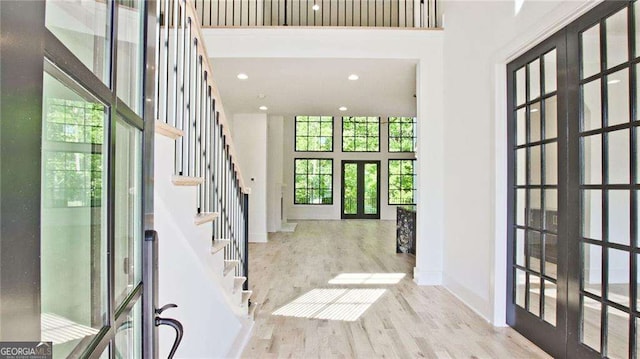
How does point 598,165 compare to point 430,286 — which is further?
point 430,286

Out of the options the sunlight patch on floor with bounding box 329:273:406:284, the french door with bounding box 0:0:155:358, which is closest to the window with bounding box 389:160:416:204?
the sunlight patch on floor with bounding box 329:273:406:284

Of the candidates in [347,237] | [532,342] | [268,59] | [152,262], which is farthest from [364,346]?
[347,237]

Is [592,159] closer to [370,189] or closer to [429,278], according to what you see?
[429,278]

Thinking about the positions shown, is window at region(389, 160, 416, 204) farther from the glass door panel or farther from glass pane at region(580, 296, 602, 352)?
glass pane at region(580, 296, 602, 352)

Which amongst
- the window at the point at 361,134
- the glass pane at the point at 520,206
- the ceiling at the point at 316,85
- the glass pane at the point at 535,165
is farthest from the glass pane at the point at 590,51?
the window at the point at 361,134

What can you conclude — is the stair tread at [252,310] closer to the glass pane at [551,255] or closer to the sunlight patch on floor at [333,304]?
the sunlight patch on floor at [333,304]

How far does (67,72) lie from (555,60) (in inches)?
112

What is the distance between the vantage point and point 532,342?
8.75 ft

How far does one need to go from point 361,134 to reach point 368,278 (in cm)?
916

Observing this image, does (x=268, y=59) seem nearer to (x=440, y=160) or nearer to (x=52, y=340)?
(x=440, y=160)

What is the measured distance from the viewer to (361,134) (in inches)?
523

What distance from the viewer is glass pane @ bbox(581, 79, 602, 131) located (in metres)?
2.10

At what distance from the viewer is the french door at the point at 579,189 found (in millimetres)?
1891

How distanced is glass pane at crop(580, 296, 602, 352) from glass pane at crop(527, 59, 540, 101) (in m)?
1.44
